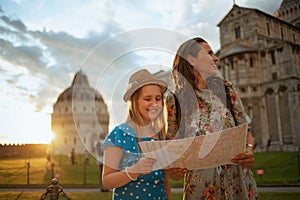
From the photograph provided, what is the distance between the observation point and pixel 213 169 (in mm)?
3020

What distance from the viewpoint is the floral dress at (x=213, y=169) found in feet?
9.82

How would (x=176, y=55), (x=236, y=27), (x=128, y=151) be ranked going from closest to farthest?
(x=128, y=151)
(x=176, y=55)
(x=236, y=27)

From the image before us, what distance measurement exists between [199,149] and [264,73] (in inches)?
1680

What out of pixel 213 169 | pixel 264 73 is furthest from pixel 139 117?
pixel 264 73

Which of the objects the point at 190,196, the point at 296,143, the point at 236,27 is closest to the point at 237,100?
the point at 190,196

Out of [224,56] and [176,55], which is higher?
[224,56]

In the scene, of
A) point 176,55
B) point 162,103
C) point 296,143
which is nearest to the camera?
point 162,103

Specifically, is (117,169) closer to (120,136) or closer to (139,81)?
(120,136)

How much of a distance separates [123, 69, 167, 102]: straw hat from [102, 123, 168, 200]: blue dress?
0.33 metres

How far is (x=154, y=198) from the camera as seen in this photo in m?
2.83

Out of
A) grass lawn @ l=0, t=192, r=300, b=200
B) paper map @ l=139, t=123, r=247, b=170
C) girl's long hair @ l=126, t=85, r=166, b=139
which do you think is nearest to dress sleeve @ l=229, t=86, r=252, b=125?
paper map @ l=139, t=123, r=247, b=170

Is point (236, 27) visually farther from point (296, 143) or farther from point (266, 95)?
point (296, 143)

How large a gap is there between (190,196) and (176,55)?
1532 mm

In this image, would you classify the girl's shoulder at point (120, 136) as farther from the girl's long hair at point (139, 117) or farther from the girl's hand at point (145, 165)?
the girl's hand at point (145, 165)
